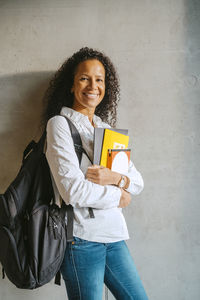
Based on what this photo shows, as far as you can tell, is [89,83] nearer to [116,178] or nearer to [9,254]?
[116,178]

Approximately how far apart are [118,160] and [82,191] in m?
0.31

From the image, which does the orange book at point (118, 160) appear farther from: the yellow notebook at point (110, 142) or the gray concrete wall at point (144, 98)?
the gray concrete wall at point (144, 98)

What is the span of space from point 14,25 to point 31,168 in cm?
116

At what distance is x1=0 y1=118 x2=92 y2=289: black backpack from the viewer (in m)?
1.01

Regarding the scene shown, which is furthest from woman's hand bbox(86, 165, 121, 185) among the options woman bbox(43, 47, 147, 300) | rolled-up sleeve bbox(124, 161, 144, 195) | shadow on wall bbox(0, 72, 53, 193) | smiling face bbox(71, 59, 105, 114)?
shadow on wall bbox(0, 72, 53, 193)

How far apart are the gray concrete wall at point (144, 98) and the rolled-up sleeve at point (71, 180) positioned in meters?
0.61

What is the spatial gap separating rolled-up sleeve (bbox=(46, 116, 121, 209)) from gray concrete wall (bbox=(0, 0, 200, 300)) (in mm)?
612

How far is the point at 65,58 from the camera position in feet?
5.41

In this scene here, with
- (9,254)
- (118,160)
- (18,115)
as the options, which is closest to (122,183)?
(118,160)

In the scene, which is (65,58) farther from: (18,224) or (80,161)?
(18,224)

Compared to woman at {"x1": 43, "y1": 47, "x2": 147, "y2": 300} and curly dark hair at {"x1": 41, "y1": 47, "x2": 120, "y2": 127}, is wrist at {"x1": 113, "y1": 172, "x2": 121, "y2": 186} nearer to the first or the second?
woman at {"x1": 43, "y1": 47, "x2": 147, "y2": 300}

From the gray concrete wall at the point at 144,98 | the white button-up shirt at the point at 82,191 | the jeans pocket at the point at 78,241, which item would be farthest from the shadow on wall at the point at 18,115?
the jeans pocket at the point at 78,241

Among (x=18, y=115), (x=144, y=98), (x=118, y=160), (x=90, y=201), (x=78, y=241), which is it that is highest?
(x=144, y=98)

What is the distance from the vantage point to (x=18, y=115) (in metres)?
1.64
